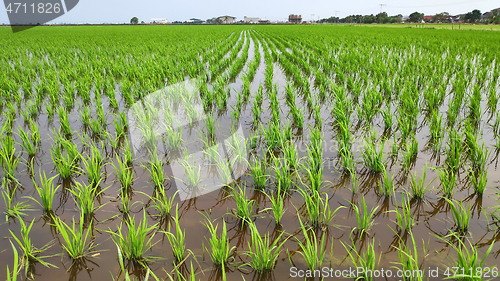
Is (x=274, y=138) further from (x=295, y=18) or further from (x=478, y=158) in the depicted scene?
(x=295, y=18)

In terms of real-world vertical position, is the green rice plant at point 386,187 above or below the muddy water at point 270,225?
above

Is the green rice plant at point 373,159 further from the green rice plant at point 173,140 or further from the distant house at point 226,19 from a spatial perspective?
the distant house at point 226,19

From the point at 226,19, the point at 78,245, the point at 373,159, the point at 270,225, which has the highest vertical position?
the point at 226,19

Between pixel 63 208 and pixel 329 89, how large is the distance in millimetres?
4710

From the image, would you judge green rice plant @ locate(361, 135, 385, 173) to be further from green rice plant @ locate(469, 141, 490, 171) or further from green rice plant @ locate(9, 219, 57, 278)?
green rice plant @ locate(9, 219, 57, 278)

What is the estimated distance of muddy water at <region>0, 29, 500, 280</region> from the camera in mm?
1623

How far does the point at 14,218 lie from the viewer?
2.04m

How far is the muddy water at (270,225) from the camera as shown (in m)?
1.62

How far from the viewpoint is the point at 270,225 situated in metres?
1.96

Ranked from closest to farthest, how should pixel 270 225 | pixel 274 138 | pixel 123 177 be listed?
pixel 270 225
pixel 123 177
pixel 274 138

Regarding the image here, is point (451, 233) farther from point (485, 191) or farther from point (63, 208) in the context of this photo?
point (63, 208)

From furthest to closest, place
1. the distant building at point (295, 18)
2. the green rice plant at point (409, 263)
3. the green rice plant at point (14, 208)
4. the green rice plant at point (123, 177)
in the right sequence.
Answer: the distant building at point (295, 18) < the green rice plant at point (123, 177) < the green rice plant at point (14, 208) < the green rice plant at point (409, 263)

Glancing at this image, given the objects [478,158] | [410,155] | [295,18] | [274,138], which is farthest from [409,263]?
[295,18]

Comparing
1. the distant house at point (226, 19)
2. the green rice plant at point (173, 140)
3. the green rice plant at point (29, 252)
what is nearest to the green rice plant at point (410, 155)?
the green rice plant at point (173, 140)
